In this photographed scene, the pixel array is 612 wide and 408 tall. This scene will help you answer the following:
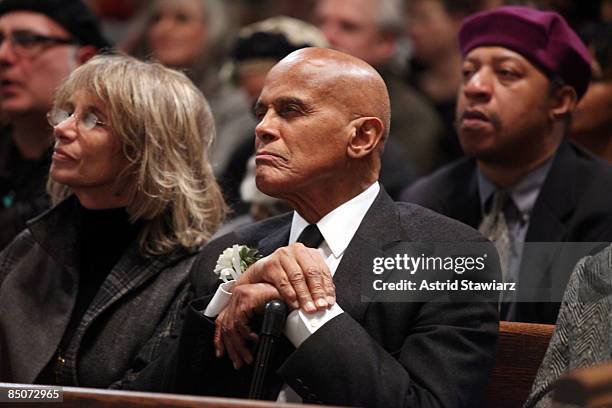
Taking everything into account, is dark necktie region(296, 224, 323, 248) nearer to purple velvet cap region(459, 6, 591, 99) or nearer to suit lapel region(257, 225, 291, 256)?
suit lapel region(257, 225, 291, 256)

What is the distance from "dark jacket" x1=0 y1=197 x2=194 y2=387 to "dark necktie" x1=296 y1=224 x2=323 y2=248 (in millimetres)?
572

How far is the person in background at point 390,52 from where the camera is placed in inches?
226

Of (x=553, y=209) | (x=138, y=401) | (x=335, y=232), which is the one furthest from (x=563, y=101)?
(x=138, y=401)

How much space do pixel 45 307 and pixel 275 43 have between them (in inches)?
93.5

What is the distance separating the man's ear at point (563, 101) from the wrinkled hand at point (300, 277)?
1.61 m

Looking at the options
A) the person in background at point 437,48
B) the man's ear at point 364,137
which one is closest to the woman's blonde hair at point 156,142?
the man's ear at point 364,137

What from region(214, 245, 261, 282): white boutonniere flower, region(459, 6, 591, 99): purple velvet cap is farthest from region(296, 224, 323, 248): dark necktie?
region(459, 6, 591, 99): purple velvet cap

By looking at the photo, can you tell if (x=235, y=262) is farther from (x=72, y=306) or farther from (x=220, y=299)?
(x=72, y=306)

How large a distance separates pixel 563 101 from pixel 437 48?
8.18ft

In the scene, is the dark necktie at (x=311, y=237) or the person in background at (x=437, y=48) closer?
the dark necktie at (x=311, y=237)

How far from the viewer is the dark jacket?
3258 mm

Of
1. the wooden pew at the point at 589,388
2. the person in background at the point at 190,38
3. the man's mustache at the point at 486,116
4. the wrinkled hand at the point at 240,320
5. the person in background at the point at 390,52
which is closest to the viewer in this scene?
the wooden pew at the point at 589,388

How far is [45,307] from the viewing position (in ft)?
11.2

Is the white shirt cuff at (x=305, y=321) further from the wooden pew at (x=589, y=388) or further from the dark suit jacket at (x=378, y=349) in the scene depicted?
the wooden pew at (x=589, y=388)
